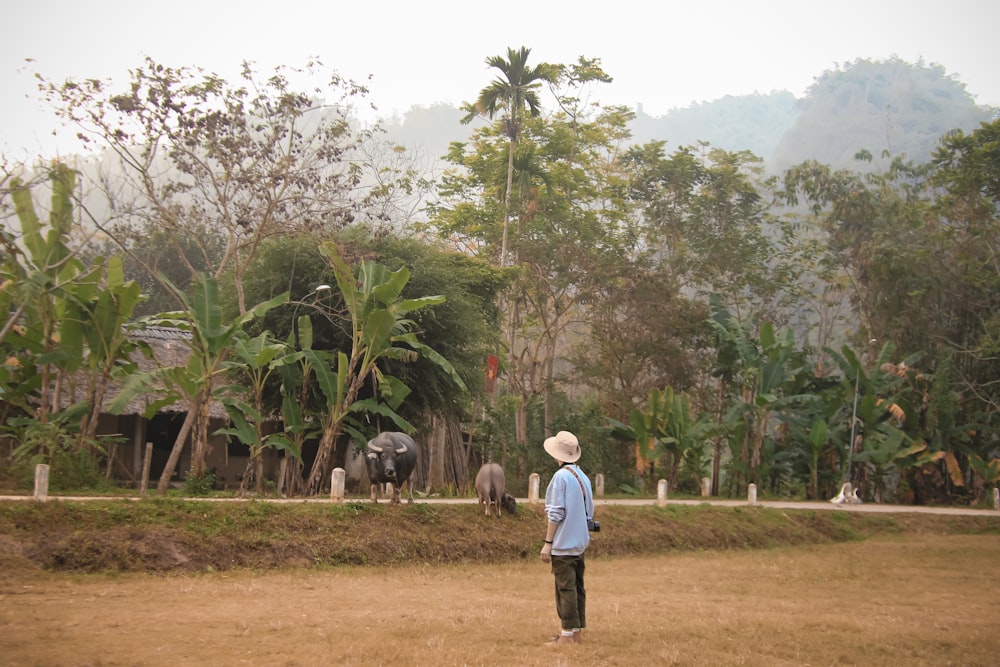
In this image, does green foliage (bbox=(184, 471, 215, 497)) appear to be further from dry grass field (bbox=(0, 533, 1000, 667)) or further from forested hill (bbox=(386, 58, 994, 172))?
forested hill (bbox=(386, 58, 994, 172))

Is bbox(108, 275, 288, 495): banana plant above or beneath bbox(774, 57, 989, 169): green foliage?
beneath

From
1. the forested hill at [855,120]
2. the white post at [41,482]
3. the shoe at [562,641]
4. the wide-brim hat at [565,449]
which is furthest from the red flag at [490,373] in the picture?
the forested hill at [855,120]

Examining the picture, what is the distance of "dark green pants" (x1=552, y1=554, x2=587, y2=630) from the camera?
782cm

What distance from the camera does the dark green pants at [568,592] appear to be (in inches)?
308

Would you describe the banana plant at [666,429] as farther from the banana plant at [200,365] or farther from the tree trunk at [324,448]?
the banana plant at [200,365]

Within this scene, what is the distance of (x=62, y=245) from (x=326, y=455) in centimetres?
533

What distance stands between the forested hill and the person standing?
2151 inches

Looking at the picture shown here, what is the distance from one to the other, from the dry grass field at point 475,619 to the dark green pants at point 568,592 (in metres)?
0.24

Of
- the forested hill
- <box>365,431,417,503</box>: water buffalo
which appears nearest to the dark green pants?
<box>365,431,417,503</box>: water buffalo

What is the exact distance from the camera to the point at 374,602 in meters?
9.92

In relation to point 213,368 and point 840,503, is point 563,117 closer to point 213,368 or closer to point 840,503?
point 840,503

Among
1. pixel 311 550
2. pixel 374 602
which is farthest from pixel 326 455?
pixel 374 602

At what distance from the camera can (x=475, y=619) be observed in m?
8.94

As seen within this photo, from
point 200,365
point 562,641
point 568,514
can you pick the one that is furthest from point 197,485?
point 562,641
